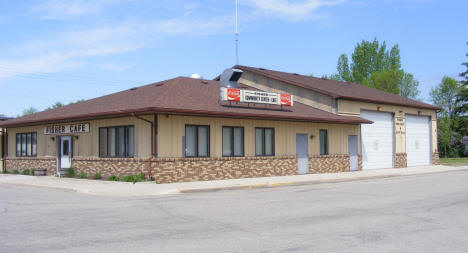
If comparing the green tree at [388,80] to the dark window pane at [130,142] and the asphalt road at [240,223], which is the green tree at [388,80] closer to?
the dark window pane at [130,142]

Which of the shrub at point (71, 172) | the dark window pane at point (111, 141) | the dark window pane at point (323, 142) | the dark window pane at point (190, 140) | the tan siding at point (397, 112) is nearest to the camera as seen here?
the dark window pane at point (190, 140)

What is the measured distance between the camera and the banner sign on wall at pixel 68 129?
2269 centimetres

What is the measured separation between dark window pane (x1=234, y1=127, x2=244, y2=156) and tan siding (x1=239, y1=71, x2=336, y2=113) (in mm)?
7774

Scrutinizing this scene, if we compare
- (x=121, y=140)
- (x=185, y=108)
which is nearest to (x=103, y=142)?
(x=121, y=140)

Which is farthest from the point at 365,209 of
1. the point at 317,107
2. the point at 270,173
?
the point at 317,107

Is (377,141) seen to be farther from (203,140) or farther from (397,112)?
(203,140)

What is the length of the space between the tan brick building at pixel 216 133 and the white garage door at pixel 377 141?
7cm

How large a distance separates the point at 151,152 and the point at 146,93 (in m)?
5.47

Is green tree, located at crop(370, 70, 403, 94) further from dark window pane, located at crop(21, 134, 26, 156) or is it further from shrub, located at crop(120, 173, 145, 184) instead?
shrub, located at crop(120, 173, 145, 184)

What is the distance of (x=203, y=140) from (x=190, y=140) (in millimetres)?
721

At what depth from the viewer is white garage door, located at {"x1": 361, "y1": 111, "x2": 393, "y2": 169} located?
96.3 ft

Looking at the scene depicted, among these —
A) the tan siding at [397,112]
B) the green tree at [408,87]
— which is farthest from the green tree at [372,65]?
the tan siding at [397,112]

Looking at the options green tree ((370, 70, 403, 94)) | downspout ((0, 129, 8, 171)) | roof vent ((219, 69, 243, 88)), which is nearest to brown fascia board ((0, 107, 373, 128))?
downspout ((0, 129, 8, 171))

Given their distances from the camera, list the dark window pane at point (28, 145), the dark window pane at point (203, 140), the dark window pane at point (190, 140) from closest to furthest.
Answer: the dark window pane at point (190, 140)
the dark window pane at point (203, 140)
the dark window pane at point (28, 145)
